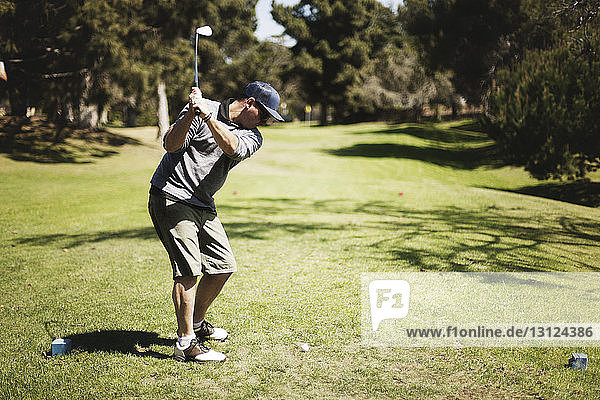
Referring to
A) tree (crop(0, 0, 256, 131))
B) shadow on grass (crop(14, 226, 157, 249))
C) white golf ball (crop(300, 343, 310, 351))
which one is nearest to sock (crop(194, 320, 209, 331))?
white golf ball (crop(300, 343, 310, 351))

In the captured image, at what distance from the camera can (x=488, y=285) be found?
6059mm

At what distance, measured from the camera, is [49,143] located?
25.5m

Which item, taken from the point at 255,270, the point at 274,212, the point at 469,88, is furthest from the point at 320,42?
the point at 255,270

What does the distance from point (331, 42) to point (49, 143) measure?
42.7 m

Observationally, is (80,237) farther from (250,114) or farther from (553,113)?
(553,113)

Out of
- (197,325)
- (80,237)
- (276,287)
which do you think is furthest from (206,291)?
Result: (80,237)

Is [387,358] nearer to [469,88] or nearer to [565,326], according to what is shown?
[565,326]

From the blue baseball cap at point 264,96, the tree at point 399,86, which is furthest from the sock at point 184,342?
the tree at point 399,86

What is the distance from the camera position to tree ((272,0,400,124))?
2346 inches

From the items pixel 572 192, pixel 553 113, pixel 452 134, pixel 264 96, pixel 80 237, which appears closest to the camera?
pixel 264 96

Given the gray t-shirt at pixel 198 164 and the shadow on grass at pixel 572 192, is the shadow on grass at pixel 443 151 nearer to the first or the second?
the shadow on grass at pixel 572 192

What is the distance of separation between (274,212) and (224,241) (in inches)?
328

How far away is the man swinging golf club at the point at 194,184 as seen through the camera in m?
3.83
